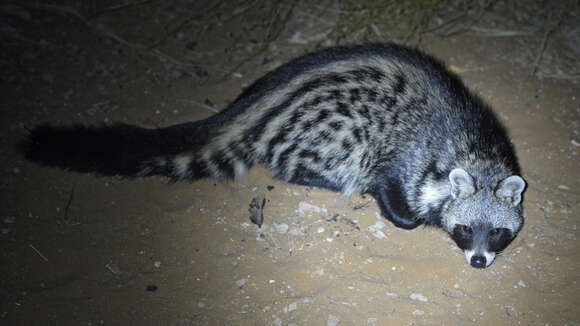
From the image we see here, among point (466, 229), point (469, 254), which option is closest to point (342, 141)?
point (466, 229)

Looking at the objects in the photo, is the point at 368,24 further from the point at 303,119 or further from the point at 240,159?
the point at 240,159

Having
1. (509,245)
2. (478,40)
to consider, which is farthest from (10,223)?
(478,40)

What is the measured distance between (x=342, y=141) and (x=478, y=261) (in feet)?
5.01

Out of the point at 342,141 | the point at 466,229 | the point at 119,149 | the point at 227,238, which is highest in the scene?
the point at 342,141

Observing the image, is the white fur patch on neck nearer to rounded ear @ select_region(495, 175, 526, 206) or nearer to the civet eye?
the civet eye

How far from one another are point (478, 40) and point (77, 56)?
5504mm

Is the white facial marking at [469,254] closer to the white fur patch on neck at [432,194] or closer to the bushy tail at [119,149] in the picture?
the white fur patch on neck at [432,194]

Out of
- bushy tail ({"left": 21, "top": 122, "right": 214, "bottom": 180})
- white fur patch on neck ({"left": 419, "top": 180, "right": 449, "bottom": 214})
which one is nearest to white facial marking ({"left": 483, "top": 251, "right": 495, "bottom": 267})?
white fur patch on neck ({"left": 419, "top": 180, "right": 449, "bottom": 214})

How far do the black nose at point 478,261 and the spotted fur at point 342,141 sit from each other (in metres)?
0.20

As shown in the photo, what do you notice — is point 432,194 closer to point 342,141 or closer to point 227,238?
point 342,141

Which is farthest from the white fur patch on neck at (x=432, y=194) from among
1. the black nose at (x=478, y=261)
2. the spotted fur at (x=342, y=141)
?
the black nose at (x=478, y=261)

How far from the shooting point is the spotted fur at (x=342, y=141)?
12.1 ft

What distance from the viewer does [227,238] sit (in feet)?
12.3

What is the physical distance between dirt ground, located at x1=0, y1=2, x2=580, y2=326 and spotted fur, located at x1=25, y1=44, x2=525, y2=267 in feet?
0.96
